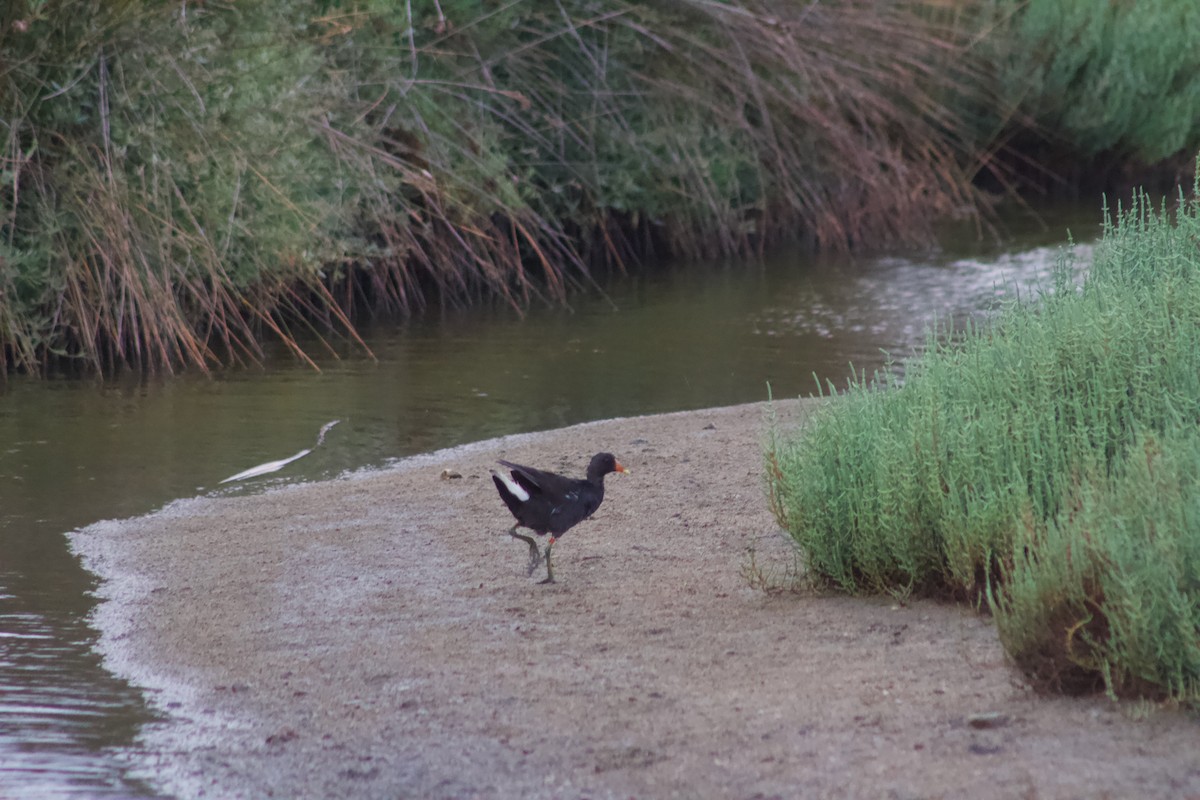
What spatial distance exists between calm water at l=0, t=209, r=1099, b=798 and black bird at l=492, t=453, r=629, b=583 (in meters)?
1.65

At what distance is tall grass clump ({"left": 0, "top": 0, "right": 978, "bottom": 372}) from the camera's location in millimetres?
9992

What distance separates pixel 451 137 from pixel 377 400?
148 inches

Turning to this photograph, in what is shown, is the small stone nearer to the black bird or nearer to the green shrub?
the green shrub

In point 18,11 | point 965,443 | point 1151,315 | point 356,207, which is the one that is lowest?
point 965,443

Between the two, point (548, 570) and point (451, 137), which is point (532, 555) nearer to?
point (548, 570)

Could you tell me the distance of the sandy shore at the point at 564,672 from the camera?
367 centimetres

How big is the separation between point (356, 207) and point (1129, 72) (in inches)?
473

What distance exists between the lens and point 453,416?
9609 mm

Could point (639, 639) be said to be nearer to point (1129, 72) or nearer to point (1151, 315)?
point (1151, 315)

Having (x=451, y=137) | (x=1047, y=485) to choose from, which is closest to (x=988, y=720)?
(x=1047, y=485)

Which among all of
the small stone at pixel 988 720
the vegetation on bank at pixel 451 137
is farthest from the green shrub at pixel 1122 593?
the vegetation on bank at pixel 451 137

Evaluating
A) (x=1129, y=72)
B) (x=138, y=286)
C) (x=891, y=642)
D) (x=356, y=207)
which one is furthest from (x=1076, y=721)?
(x=1129, y=72)

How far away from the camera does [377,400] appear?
1004 centimetres

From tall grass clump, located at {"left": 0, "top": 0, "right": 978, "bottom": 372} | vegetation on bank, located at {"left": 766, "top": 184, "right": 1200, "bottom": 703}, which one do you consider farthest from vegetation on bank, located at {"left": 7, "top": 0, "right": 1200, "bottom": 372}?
vegetation on bank, located at {"left": 766, "top": 184, "right": 1200, "bottom": 703}
